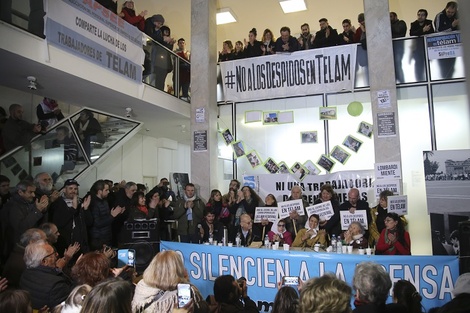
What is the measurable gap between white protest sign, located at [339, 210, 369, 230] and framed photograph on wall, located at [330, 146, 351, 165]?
2637 mm

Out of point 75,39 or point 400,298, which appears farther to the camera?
point 75,39

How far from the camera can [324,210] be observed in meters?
5.44

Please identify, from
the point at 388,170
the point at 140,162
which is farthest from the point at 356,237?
the point at 140,162

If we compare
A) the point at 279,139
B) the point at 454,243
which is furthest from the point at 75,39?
the point at 454,243

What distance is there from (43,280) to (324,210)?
3.81 m

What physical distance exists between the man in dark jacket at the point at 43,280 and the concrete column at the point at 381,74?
566 centimetres

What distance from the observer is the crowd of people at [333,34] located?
281 inches

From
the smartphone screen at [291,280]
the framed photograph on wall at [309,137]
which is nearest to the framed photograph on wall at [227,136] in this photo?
the framed photograph on wall at [309,137]

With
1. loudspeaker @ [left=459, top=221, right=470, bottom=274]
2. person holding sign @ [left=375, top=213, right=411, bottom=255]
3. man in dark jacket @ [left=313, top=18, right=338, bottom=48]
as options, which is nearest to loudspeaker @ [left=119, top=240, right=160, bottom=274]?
person holding sign @ [left=375, top=213, right=411, bottom=255]

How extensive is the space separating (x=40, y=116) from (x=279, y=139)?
16.1 ft

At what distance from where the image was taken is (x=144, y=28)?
7719 mm

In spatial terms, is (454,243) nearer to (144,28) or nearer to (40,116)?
(144,28)

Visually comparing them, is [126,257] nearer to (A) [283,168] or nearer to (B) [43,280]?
(B) [43,280]

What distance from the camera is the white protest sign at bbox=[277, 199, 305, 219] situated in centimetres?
568
